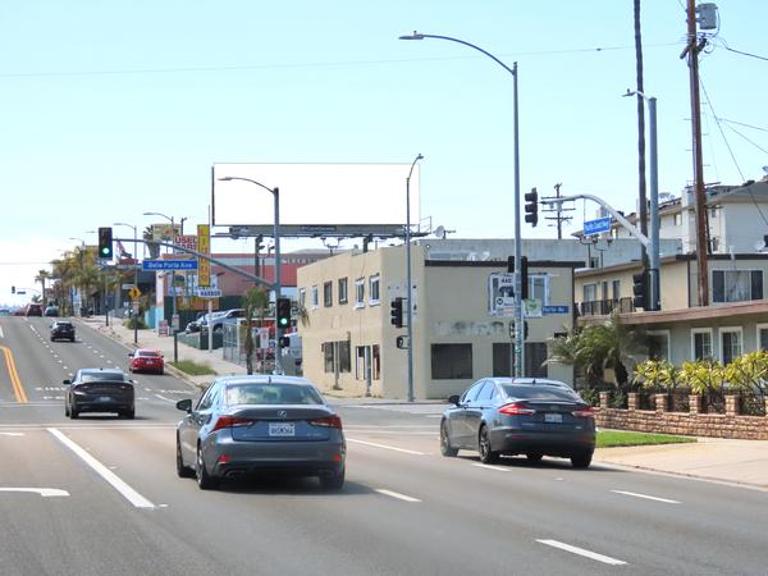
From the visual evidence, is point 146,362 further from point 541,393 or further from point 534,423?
point 534,423

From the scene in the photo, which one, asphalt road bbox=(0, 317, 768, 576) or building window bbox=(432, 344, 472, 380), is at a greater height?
building window bbox=(432, 344, 472, 380)

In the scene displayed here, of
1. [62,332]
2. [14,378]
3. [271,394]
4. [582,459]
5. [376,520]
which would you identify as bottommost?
[582,459]

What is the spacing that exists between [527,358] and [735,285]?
9442 millimetres

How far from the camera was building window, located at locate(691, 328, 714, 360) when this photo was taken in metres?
34.2

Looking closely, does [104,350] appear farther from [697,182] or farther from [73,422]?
[697,182]

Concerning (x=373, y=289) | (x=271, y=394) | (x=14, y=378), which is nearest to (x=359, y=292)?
(x=373, y=289)

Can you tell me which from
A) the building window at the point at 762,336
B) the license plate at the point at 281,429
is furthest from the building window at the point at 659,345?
the license plate at the point at 281,429

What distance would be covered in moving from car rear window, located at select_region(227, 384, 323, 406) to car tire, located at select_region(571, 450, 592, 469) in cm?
652

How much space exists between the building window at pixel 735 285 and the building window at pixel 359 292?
16644 mm

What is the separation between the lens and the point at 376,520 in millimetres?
13766

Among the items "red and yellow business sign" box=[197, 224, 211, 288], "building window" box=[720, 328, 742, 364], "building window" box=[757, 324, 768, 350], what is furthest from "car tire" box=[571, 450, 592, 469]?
"red and yellow business sign" box=[197, 224, 211, 288]

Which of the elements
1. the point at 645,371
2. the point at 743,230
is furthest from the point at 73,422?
the point at 743,230

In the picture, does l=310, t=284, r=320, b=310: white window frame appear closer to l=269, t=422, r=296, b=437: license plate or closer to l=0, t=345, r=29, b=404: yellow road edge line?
l=0, t=345, r=29, b=404: yellow road edge line

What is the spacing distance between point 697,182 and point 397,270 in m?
23.5
